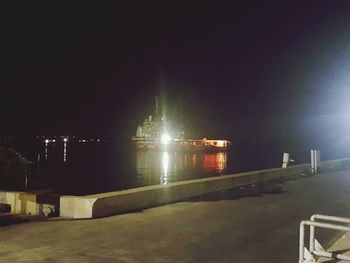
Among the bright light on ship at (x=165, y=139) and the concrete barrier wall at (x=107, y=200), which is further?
the bright light on ship at (x=165, y=139)

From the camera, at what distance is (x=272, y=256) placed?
7574 mm

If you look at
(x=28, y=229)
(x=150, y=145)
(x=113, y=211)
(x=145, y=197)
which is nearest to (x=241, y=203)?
(x=145, y=197)

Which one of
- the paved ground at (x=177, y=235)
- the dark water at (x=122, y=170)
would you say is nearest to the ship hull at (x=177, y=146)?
the dark water at (x=122, y=170)

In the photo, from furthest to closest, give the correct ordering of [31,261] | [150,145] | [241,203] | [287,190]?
[150,145], [287,190], [241,203], [31,261]

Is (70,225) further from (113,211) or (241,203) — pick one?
(241,203)

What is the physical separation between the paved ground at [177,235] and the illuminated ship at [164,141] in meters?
71.2

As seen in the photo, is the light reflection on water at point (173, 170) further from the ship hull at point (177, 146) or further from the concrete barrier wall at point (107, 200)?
the ship hull at point (177, 146)

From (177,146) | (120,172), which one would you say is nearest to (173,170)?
(120,172)

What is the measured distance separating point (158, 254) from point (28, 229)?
285 centimetres

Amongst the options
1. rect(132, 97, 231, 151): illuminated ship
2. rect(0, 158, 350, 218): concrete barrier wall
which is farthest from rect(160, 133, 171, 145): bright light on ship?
rect(0, 158, 350, 218): concrete barrier wall

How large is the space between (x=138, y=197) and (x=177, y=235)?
9.52ft

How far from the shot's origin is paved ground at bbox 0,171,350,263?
741 cm

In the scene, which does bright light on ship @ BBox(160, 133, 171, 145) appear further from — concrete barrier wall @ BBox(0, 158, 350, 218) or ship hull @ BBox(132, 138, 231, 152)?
concrete barrier wall @ BBox(0, 158, 350, 218)

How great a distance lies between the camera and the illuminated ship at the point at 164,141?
84812 mm
